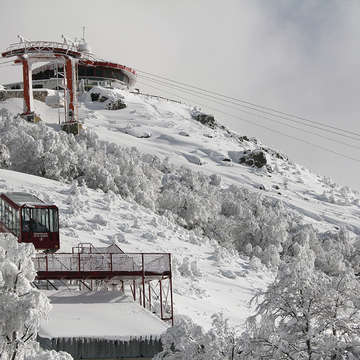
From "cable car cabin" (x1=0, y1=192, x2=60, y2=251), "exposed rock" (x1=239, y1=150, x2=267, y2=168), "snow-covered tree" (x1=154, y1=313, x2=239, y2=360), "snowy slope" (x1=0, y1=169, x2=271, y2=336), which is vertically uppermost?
"snow-covered tree" (x1=154, y1=313, x2=239, y2=360)

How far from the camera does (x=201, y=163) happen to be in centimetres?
9425

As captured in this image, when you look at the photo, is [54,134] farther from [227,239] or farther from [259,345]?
[259,345]

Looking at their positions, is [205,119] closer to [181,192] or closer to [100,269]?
[181,192]

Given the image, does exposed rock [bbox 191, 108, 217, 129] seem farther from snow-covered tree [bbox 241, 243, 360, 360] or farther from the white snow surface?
snow-covered tree [bbox 241, 243, 360, 360]

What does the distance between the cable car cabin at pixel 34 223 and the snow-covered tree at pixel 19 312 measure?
595 inches

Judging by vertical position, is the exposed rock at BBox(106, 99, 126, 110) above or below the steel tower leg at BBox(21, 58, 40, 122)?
below

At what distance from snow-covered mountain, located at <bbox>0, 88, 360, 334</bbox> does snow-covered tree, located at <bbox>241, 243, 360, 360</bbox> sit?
19060mm

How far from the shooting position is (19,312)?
15805mm

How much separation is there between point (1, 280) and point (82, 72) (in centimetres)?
10863

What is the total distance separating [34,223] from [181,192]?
1486 inches

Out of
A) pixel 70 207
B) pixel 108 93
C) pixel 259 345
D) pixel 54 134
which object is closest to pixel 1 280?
pixel 259 345

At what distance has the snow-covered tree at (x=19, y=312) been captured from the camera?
1582cm

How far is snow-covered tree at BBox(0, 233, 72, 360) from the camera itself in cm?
1582

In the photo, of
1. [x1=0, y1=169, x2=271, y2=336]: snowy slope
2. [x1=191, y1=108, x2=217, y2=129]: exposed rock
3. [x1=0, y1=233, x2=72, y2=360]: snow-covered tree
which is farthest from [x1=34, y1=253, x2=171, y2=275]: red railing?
[x1=191, y1=108, x2=217, y2=129]: exposed rock
